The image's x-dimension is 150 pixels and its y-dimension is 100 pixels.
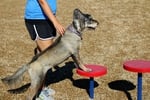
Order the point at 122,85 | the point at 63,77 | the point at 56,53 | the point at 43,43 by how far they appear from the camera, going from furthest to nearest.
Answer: the point at 63,77 < the point at 122,85 < the point at 43,43 < the point at 56,53

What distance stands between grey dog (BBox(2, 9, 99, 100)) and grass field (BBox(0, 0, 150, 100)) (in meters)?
1.16

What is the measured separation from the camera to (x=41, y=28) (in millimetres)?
5762

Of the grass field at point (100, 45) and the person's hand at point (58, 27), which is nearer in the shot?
the person's hand at point (58, 27)

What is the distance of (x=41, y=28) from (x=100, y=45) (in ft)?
14.2

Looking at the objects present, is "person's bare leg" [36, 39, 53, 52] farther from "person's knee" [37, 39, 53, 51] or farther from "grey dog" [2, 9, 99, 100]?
"grey dog" [2, 9, 99, 100]

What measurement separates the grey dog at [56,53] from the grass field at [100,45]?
1165 mm

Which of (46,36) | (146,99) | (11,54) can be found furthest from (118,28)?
(46,36)

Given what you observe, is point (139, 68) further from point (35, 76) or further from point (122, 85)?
point (122, 85)

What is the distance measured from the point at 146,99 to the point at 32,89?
6.38 ft

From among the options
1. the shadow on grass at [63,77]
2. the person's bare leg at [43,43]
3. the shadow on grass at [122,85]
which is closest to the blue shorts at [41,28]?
the person's bare leg at [43,43]

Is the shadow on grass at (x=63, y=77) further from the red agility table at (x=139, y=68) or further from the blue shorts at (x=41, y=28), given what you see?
the blue shorts at (x=41, y=28)

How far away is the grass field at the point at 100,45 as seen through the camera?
7023 mm

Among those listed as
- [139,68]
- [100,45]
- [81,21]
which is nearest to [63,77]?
[81,21]

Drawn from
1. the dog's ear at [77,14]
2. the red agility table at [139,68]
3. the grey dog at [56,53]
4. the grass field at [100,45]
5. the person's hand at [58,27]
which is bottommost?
the grass field at [100,45]
